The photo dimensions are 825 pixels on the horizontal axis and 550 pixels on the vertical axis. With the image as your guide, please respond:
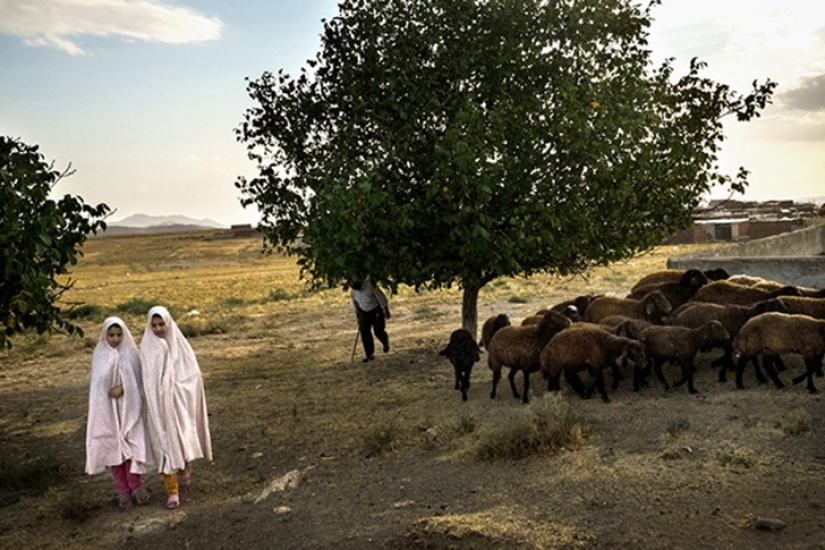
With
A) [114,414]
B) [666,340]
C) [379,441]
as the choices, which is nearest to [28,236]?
[114,414]

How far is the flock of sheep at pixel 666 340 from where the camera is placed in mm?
9273

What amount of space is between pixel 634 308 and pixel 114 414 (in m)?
8.07

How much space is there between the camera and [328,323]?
2430 centimetres

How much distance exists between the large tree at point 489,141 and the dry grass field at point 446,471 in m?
2.52

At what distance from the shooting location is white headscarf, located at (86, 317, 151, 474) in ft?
25.9

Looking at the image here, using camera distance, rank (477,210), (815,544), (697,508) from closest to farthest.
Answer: (815,544), (697,508), (477,210)

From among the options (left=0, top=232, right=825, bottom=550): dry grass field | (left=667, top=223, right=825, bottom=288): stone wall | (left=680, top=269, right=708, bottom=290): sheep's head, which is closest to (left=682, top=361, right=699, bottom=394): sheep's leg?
(left=0, top=232, right=825, bottom=550): dry grass field

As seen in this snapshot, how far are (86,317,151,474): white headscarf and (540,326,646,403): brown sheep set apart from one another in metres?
5.30

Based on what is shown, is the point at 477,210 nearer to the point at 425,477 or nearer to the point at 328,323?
the point at 425,477

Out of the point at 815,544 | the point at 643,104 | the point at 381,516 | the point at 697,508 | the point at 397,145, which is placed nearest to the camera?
the point at 815,544

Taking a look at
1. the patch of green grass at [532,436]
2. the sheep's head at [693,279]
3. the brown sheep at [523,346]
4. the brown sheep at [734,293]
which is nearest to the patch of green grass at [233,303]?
the brown sheep at [523,346]

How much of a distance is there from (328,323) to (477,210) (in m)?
13.8

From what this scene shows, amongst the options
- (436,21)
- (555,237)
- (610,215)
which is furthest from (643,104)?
(436,21)

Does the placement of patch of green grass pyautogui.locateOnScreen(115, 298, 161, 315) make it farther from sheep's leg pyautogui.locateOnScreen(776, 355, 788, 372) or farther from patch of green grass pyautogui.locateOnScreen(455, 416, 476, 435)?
sheep's leg pyautogui.locateOnScreen(776, 355, 788, 372)
